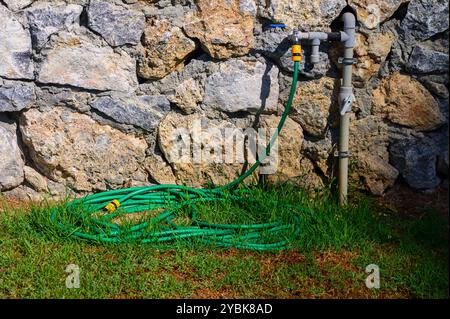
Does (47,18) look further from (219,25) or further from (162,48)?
(219,25)

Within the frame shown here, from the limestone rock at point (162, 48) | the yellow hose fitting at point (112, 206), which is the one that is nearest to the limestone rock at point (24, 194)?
the yellow hose fitting at point (112, 206)

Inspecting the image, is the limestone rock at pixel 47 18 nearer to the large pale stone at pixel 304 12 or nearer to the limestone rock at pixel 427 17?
the large pale stone at pixel 304 12

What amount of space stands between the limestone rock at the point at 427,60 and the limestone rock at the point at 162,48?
51.0 inches

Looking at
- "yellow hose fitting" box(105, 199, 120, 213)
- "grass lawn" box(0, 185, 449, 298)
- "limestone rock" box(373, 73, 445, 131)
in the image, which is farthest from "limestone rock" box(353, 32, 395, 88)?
"yellow hose fitting" box(105, 199, 120, 213)

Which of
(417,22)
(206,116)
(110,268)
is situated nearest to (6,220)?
(110,268)

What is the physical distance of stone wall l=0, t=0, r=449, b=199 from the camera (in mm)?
3662

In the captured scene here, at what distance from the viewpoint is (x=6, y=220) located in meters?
3.45

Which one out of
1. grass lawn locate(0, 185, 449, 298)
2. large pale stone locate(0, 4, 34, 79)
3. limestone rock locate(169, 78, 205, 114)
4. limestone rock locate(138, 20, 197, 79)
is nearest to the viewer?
grass lawn locate(0, 185, 449, 298)

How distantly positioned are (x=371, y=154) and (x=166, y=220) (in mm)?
1316

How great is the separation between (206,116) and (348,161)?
2.95 ft

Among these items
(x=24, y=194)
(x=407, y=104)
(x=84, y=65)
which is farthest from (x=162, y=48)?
(x=407, y=104)

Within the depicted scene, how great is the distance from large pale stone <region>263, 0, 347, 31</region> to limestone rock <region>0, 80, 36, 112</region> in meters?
1.42

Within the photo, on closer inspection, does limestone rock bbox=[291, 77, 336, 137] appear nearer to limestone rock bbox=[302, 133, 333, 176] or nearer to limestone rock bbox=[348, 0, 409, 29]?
limestone rock bbox=[302, 133, 333, 176]

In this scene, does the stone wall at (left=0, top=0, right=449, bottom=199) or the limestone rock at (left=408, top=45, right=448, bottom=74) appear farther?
the limestone rock at (left=408, top=45, right=448, bottom=74)
